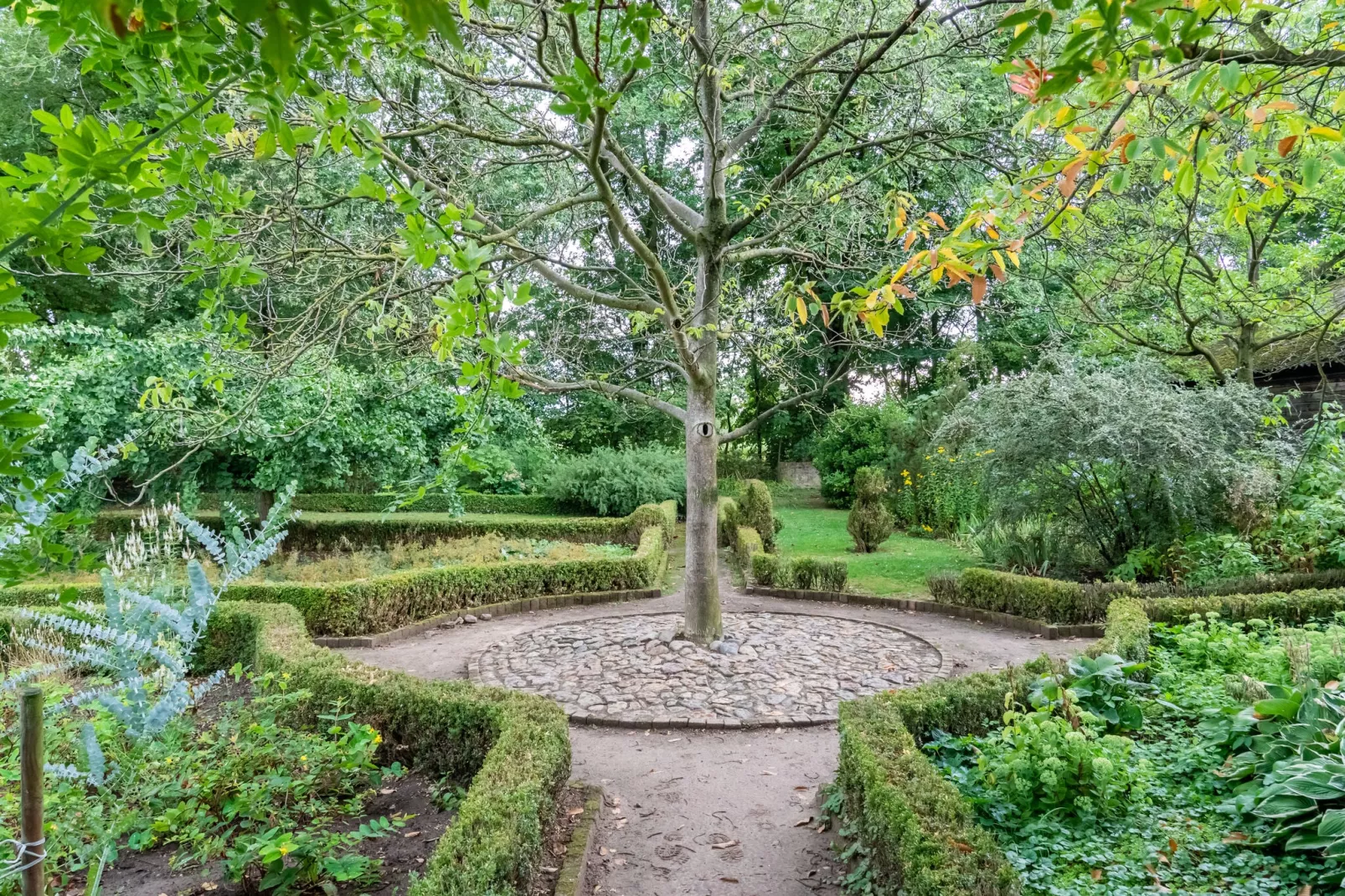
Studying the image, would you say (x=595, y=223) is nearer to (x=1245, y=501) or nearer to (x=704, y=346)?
(x=704, y=346)

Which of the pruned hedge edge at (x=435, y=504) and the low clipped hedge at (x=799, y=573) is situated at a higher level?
the pruned hedge edge at (x=435, y=504)

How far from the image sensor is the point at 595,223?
8.70 m

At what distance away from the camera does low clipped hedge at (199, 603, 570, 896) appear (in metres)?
3.00

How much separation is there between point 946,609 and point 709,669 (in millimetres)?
4307

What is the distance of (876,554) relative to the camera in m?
14.2

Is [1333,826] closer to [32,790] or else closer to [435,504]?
[32,790]

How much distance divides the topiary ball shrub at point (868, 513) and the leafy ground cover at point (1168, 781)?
9.28 m

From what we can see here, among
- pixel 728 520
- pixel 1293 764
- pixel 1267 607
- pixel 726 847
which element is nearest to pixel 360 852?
pixel 726 847

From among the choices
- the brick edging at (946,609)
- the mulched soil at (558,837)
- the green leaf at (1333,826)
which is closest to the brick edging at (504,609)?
the brick edging at (946,609)

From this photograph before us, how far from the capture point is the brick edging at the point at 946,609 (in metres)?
8.46

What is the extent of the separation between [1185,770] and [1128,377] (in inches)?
261

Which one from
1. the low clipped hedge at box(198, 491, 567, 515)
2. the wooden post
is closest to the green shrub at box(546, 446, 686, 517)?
the low clipped hedge at box(198, 491, 567, 515)

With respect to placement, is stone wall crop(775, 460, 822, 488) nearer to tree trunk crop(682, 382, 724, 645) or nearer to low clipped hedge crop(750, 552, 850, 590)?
low clipped hedge crop(750, 552, 850, 590)

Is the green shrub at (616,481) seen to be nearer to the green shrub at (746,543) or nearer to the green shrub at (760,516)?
the green shrub at (760,516)
